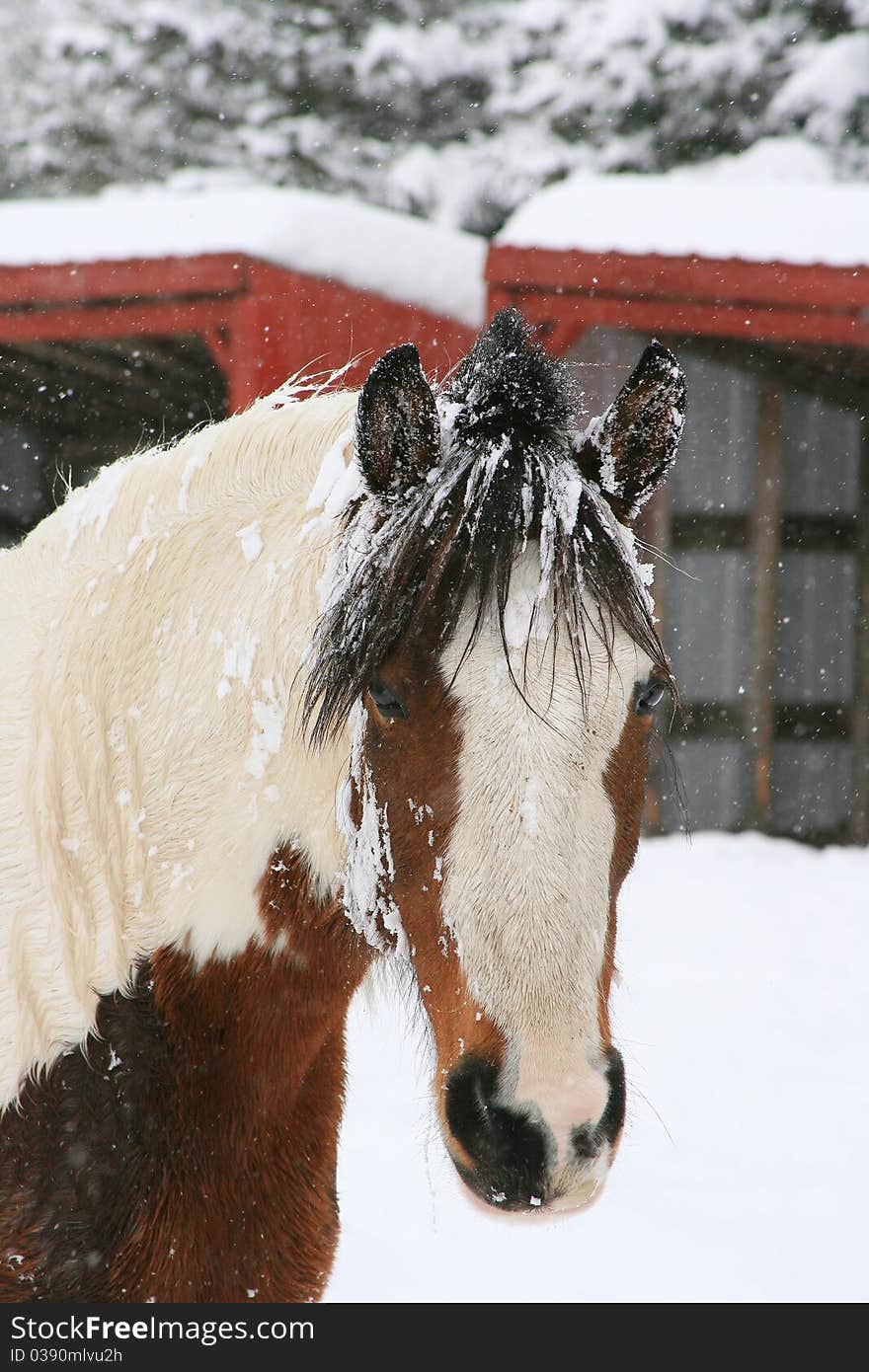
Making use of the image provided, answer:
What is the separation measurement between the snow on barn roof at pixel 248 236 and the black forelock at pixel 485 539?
5.04 metres

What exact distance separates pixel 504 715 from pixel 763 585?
22.3 ft

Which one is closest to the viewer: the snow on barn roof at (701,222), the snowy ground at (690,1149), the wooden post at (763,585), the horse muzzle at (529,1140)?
the horse muzzle at (529,1140)

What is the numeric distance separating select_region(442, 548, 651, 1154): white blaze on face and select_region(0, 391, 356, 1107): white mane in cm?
30

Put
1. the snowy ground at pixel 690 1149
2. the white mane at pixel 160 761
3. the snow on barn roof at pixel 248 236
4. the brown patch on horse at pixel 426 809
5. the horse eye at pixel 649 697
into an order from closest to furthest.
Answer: the brown patch on horse at pixel 426 809 < the horse eye at pixel 649 697 < the white mane at pixel 160 761 < the snowy ground at pixel 690 1149 < the snow on barn roof at pixel 248 236

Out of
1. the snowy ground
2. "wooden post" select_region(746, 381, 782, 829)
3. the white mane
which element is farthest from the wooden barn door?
the white mane

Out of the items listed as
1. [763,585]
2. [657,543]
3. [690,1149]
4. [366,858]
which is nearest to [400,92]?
[657,543]

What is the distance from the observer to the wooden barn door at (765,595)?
25.3ft

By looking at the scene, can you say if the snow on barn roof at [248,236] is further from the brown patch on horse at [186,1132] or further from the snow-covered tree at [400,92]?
the snow-covered tree at [400,92]

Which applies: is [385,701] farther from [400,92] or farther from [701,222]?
[400,92]

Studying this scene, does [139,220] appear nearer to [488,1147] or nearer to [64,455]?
[64,455]

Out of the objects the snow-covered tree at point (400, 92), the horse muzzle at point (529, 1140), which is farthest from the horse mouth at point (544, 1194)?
the snow-covered tree at point (400, 92)

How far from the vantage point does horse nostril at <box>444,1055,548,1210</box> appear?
4.03ft

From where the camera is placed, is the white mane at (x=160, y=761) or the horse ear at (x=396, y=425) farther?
the white mane at (x=160, y=761)

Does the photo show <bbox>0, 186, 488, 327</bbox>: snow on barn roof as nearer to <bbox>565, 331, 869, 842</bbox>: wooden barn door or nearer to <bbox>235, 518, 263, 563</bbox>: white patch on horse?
→ <bbox>565, 331, 869, 842</bbox>: wooden barn door
